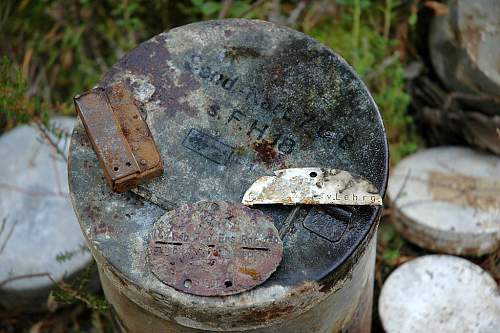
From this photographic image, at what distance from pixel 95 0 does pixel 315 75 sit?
182cm

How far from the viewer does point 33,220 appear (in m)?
2.31

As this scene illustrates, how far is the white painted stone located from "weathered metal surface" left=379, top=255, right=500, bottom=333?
108cm

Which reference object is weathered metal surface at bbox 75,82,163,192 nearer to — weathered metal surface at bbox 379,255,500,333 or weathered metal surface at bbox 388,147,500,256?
weathered metal surface at bbox 379,255,500,333

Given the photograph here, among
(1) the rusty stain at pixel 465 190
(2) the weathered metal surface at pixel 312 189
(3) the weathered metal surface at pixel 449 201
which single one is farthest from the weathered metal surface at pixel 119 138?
(1) the rusty stain at pixel 465 190

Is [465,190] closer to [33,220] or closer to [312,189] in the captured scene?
[312,189]

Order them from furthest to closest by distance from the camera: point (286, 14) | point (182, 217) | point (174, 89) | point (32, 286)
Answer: point (286, 14) < point (32, 286) < point (174, 89) < point (182, 217)

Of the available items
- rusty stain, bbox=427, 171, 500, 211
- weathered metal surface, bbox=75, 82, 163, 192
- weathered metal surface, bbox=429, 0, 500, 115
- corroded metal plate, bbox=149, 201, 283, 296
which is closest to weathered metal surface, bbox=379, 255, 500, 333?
rusty stain, bbox=427, 171, 500, 211

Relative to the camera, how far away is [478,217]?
231cm

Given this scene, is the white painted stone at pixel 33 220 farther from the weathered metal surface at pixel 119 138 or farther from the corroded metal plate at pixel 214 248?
the corroded metal plate at pixel 214 248

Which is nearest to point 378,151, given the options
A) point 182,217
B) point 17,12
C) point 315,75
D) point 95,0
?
point 315,75

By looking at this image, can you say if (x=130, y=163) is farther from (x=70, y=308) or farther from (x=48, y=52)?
(x=48, y=52)

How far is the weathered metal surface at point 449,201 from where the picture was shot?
7.52 feet

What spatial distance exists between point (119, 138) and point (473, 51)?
1642 millimetres

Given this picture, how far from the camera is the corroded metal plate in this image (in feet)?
4.15
